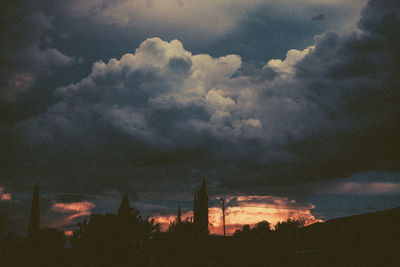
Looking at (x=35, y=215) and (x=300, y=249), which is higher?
(x=35, y=215)

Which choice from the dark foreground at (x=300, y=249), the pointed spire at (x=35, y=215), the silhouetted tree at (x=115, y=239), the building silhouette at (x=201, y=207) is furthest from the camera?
the building silhouette at (x=201, y=207)

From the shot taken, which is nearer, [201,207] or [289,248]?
[289,248]

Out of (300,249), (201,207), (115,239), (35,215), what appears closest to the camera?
(300,249)

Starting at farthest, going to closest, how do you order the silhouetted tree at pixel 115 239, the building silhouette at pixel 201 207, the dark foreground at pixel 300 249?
the building silhouette at pixel 201 207
the silhouetted tree at pixel 115 239
the dark foreground at pixel 300 249

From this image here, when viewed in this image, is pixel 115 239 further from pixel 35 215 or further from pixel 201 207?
pixel 201 207

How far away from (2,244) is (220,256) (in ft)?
180

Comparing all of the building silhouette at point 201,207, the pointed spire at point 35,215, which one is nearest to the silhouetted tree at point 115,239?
the pointed spire at point 35,215

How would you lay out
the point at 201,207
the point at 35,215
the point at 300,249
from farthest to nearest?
the point at 201,207
the point at 35,215
the point at 300,249

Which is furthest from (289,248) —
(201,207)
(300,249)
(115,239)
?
(201,207)

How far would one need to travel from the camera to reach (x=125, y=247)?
54.6 m

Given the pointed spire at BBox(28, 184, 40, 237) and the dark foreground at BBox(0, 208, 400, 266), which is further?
the pointed spire at BBox(28, 184, 40, 237)

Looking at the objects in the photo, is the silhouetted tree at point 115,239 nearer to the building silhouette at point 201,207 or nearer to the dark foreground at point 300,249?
the dark foreground at point 300,249

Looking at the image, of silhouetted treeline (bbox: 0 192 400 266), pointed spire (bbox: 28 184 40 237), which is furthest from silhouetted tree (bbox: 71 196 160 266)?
pointed spire (bbox: 28 184 40 237)

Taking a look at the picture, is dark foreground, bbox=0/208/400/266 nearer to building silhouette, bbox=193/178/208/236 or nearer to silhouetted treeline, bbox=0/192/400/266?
silhouetted treeline, bbox=0/192/400/266
